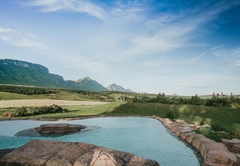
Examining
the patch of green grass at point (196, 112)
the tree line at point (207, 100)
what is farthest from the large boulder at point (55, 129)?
the tree line at point (207, 100)

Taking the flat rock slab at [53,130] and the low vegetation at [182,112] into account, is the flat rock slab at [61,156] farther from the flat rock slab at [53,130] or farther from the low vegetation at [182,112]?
the low vegetation at [182,112]

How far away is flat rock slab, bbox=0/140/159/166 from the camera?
4.18 meters

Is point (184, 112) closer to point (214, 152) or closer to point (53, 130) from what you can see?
point (53, 130)

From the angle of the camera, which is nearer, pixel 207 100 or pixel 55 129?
pixel 55 129

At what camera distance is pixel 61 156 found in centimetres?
480

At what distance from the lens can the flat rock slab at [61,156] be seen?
4176mm

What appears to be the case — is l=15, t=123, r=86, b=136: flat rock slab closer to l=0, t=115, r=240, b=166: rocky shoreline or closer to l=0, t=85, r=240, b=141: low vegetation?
l=0, t=115, r=240, b=166: rocky shoreline

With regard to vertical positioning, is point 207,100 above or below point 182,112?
above

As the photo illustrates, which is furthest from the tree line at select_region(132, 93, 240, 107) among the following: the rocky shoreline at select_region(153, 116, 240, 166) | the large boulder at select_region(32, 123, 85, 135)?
the large boulder at select_region(32, 123, 85, 135)

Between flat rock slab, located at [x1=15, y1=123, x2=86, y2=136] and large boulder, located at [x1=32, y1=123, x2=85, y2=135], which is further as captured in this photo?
large boulder, located at [x1=32, y1=123, x2=85, y2=135]

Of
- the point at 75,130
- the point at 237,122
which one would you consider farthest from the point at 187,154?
the point at 237,122

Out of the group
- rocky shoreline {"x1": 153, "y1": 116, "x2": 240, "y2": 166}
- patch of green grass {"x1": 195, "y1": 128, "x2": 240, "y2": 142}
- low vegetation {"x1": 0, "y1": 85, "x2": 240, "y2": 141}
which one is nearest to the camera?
rocky shoreline {"x1": 153, "y1": 116, "x2": 240, "y2": 166}

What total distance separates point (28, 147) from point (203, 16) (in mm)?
16493

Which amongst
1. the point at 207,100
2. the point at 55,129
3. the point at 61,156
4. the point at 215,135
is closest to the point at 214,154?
the point at 215,135
